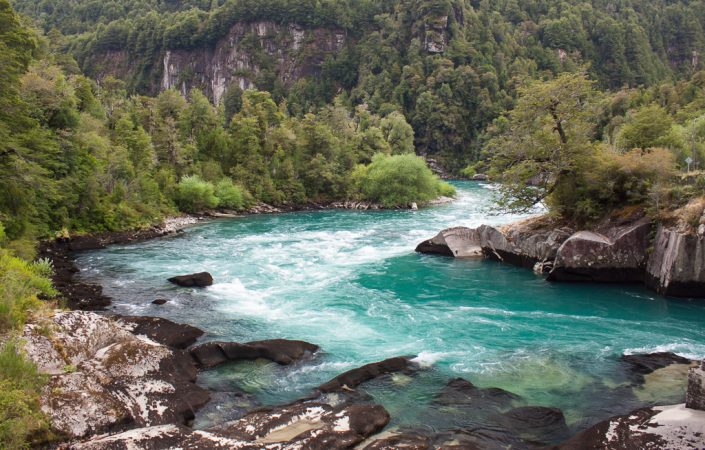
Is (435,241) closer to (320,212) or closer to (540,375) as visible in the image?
(540,375)

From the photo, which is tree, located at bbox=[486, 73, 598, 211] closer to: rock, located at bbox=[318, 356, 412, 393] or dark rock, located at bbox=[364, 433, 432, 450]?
rock, located at bbox=[318, 356, 412, 393]

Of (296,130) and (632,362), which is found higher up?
(296,130)

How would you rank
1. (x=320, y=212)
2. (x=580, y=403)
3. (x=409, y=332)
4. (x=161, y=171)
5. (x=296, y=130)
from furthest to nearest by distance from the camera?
(x=296, y=130) < (x=320, y=212) < (x=161, y=171) < (x=409, y=332) < (x=580, y=403)

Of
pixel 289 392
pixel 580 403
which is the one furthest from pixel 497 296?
pixel 289 392

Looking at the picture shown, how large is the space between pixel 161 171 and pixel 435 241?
3566 cm

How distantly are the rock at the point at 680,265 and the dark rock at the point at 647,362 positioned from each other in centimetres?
865

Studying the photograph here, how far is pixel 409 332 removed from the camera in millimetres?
20484

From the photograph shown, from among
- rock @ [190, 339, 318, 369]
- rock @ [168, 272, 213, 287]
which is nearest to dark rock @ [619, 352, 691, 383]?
rock @ [190, 339, 318, 369]

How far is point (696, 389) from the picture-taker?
1219 cm

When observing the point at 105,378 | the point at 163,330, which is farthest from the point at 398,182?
the point at 105,378

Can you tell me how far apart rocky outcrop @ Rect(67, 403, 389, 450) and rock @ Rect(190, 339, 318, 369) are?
4017 mm

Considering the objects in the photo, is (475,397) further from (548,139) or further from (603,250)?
(548,139)

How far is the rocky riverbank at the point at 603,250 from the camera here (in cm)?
2425

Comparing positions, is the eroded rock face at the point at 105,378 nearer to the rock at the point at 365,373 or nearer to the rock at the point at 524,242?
the rock at the point at 365,373
